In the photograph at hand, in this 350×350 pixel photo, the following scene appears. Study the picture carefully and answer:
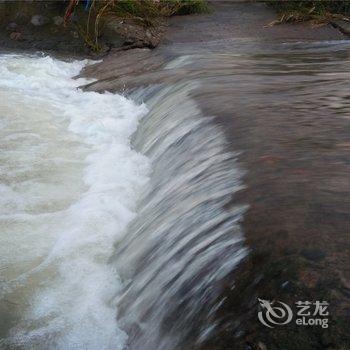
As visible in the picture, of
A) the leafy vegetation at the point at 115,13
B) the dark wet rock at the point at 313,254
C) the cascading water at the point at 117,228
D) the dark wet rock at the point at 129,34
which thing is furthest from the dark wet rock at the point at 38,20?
the dark wet rock at the point at 313,254

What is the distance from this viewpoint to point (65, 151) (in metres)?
5.81

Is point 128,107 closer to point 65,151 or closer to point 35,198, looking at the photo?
point 65,151

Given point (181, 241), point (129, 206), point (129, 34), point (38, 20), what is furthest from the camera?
point (38, 20)

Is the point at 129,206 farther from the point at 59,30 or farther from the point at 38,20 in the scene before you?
the point at 38,20

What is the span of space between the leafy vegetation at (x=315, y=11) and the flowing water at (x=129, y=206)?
12.2 ft

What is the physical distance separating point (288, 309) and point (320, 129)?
84.0 inches

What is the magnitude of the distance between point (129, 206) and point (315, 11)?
816 cm

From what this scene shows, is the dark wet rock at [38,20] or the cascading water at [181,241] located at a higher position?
the cascading water at [181,241]

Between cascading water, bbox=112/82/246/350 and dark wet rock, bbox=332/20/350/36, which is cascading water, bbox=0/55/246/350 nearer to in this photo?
cascading water, bbox=112/82/246/350

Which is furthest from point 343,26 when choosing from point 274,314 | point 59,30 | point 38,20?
point 274,314

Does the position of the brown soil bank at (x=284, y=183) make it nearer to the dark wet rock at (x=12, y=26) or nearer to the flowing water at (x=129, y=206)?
the flowing water at (x=129, y=206)

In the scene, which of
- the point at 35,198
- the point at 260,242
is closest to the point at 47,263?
the point at 35,198

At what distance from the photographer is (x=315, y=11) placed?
11172mm

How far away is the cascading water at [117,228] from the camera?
277 centimetres
